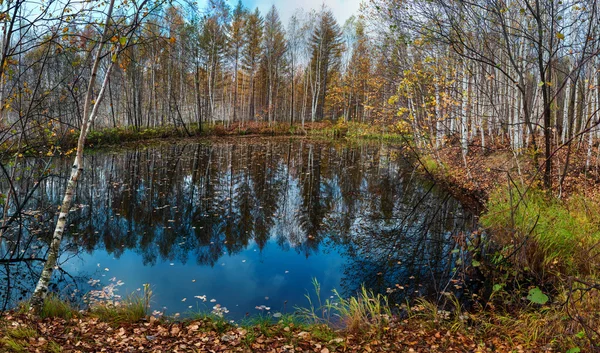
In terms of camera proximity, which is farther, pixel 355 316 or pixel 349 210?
pixel 349 210

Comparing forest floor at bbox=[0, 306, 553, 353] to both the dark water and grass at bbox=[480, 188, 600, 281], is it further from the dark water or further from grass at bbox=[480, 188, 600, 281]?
grass at bbox=[480, 188, 600, 281]

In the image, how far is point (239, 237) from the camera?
8.21 metres

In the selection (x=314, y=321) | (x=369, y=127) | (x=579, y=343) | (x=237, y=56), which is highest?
(x=237, y=56)

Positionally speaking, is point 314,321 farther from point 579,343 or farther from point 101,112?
point 101,112

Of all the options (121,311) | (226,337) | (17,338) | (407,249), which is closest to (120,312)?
(121,311)

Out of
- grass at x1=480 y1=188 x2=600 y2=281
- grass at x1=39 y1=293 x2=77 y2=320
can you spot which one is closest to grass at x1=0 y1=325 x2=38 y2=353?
grass at x1=39 y1=293 x2=77 y2=320

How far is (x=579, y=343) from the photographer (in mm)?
3518

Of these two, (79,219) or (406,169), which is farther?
(406,169)

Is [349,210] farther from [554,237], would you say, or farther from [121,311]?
[121,311]

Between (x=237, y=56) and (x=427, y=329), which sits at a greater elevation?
(x=237, y=56)

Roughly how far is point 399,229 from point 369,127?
25.6m

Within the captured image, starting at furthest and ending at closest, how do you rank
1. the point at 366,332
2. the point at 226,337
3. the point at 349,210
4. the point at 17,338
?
1. the point at 349,210
2. the point at 366,332
3. the point at 226,337
4. the point at 17,338

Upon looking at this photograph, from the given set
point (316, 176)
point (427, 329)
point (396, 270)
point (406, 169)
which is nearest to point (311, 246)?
point (396, 270)

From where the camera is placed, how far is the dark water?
5914 mm
